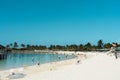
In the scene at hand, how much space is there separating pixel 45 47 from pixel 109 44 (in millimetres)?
75734

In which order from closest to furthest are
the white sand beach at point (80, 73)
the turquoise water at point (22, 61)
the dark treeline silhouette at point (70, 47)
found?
the white sand beach at point (80, 73)
the turquoise water at point (22, 61)
the dark treeline silhouette at point (70, 47)

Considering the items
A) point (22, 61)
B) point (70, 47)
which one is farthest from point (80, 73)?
point (70, 47)

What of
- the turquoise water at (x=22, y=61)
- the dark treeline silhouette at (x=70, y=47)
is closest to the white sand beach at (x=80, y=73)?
the turquoise water at (x=22, y=61)

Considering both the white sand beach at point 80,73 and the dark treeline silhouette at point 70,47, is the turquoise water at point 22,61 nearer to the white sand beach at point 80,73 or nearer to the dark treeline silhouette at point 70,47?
the white sand beach at point 80,73

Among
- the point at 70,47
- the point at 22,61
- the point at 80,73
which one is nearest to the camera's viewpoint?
the point at 80,73

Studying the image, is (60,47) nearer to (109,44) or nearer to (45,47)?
(45,47)

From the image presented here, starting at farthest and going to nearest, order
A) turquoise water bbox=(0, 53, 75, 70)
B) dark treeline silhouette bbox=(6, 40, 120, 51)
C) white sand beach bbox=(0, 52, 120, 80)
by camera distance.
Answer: dark treeline silhouette bbox=(6, 40, 120, 51) < turquoise water bbox=(0, 53, 75, 70) < white sand beach bbox=(0, 52, 120, 80)

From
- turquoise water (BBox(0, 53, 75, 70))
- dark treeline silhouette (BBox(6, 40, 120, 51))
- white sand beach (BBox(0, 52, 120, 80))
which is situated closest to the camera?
white sand beach (BBox(0, 52, 120, 80))

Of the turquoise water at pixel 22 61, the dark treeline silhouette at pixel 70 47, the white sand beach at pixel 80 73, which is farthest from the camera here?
the dark treeline silhouette at pixel 70 47

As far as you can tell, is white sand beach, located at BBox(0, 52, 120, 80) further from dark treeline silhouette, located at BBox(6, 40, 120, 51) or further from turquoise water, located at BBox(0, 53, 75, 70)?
dark treeline silhouette, located at BBox(6, 40, 120, 51)

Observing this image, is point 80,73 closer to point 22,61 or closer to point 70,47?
point 22,61

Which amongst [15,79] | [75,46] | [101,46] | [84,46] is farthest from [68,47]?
[15,79]

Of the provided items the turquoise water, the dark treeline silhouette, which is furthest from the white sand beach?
the dark treeline silhouette

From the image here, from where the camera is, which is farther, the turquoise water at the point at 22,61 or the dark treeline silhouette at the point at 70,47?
the dark treeline silhouette at the point at 70,47
